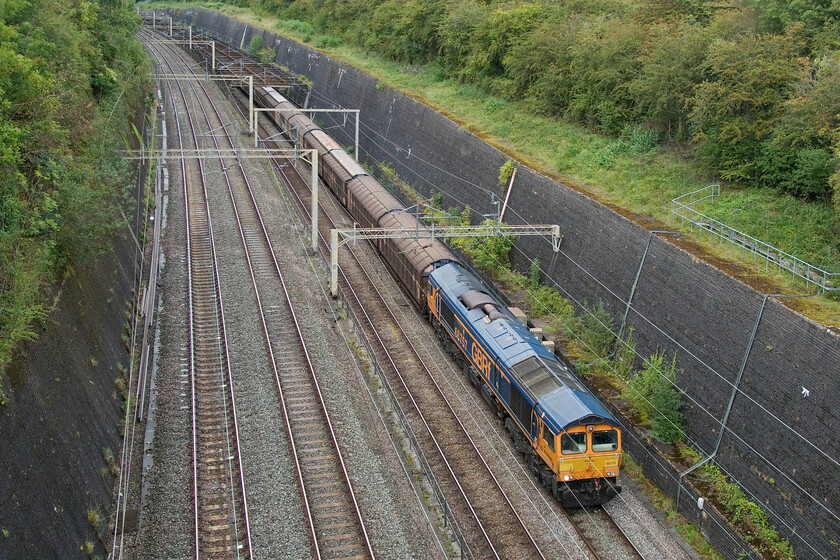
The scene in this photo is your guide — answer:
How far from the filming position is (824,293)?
1797 centimetres

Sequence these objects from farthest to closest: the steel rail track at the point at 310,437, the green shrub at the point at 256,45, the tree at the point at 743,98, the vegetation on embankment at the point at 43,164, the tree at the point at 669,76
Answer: the green shrub at the point at 256,45, the tree at the point at 669,76, the tree at the point at 743,98, the steel rail track at the point at 310,437, the vegetation on embankment at the point at 43,164

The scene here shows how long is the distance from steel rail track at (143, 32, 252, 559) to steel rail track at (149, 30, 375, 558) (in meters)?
1.44

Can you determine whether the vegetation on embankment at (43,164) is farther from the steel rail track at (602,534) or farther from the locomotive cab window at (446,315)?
the steel rail track at (602,534)

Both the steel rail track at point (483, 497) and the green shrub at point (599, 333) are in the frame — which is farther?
the green shrub at point (599, 333)

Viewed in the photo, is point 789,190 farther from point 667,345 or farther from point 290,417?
point 290,417

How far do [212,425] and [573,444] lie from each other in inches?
376

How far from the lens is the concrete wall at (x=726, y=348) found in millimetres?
15398

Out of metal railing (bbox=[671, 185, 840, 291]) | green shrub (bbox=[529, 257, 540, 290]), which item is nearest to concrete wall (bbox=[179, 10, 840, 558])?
green shrub (bbox=[529, 257, 540, 290])

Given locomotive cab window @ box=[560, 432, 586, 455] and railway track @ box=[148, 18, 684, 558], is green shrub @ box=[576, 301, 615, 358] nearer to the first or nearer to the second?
railway track @ box=[148, 18, 684, 558]

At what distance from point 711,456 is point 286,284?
1695 cm

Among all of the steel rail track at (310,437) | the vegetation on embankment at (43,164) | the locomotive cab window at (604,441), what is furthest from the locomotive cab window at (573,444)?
the vegetation on embankment at (43,164)

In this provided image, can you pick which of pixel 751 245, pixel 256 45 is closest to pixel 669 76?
pixel 751 245

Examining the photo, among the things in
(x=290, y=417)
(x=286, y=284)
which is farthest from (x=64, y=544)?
(x=286, y=284)

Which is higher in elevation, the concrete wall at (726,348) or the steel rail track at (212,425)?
the concrete wall at (726,348)
